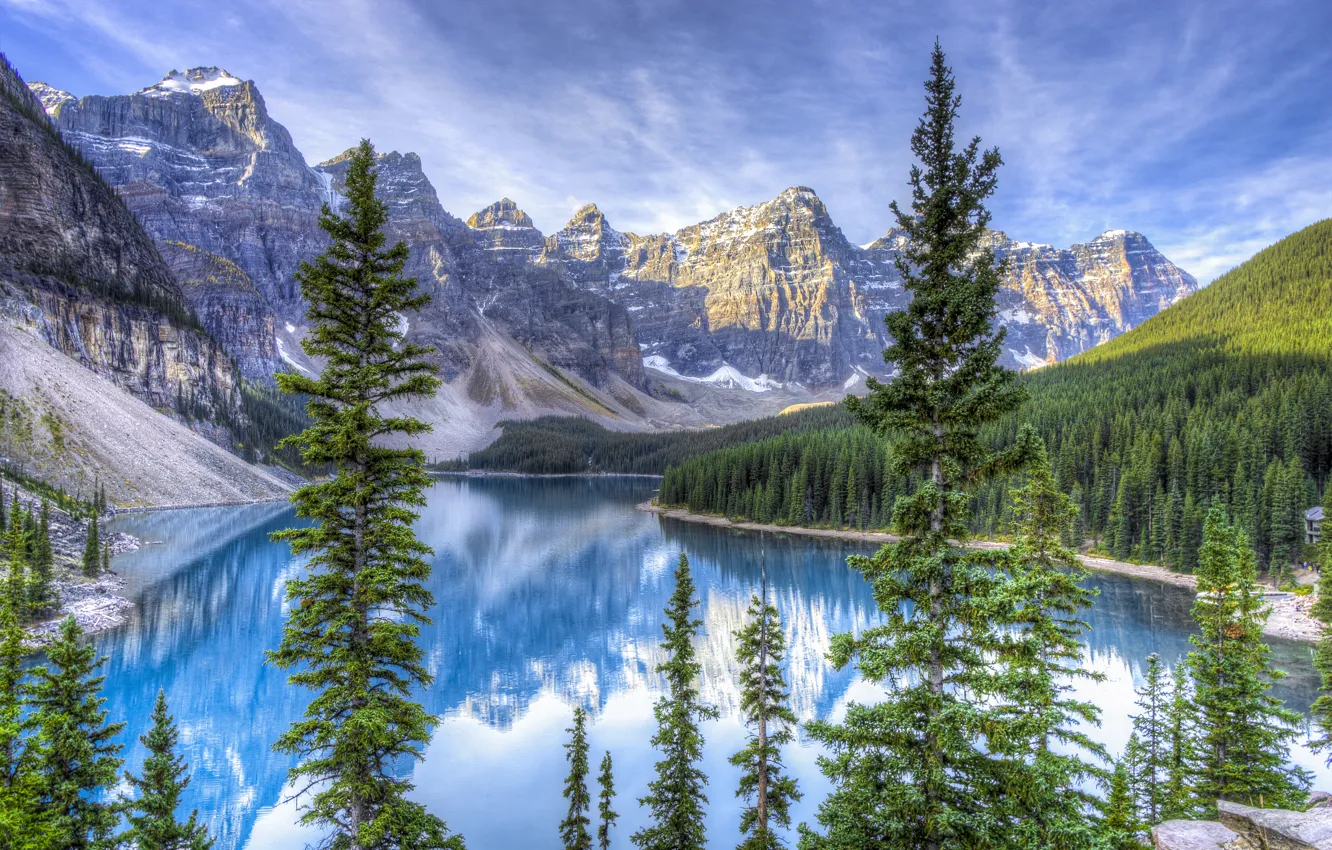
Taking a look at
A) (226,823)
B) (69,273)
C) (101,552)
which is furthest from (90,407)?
(226,823)

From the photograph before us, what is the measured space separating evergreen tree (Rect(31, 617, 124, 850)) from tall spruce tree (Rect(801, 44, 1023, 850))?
43.5 ft

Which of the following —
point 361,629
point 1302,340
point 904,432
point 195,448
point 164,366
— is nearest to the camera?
point 904,432

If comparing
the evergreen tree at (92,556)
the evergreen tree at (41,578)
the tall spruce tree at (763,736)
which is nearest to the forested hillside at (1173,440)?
the tall spruce tree at (763,736)

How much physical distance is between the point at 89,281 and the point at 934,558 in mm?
152069

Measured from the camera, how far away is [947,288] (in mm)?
9656

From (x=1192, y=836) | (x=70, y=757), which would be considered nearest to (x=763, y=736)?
(x=1192, y=836)

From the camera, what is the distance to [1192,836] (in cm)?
932

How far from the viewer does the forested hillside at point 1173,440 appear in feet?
207

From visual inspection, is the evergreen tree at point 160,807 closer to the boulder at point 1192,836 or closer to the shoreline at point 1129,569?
the boulder at point 1192,836

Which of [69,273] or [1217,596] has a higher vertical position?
[69,273]

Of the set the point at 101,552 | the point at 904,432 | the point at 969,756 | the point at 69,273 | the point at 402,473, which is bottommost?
the point at 101,552

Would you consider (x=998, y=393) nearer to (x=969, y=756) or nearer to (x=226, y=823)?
(x=969, y=756)

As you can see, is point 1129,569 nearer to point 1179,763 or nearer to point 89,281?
point 1179,763

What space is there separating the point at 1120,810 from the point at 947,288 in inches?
477
